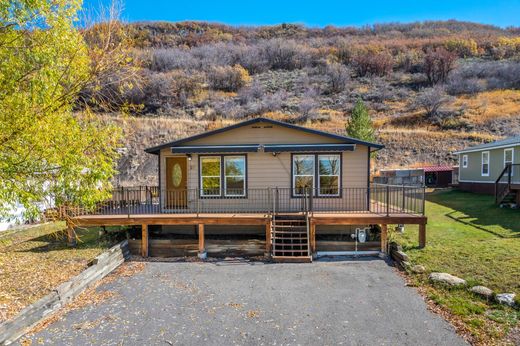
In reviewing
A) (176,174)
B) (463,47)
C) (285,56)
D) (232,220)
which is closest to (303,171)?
(232,220)

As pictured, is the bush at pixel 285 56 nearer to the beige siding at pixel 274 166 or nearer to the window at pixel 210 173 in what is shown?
the beige siding at pixel 274 166

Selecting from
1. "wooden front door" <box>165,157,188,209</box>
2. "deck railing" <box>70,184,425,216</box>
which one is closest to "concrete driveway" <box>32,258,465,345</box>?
"deck railing" <box>70,184,425,216</box>

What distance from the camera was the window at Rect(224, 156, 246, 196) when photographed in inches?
462

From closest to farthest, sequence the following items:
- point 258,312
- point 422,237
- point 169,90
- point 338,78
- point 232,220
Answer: point 258,312, point 422,237, point 232,220, point 169,90, point 338,78

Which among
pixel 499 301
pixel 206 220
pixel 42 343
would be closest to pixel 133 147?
pixel 206 220

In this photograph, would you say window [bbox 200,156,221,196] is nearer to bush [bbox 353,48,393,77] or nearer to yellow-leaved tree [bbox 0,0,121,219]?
yellow-leaved tree [bbox 0,0,121,219]

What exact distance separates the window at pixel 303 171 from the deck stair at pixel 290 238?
55.7 inches

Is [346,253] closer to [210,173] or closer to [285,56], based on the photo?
[210,173]

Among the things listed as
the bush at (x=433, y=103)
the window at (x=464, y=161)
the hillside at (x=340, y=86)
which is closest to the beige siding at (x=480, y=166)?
the window at (x=464, y=161)

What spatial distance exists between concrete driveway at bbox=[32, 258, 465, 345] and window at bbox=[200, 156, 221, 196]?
3824mm

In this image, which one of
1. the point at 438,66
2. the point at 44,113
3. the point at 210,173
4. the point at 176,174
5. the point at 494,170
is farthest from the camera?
the point at 438,66

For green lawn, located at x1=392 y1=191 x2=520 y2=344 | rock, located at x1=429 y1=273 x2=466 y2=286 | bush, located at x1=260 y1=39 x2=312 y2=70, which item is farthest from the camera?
bush, located at x1=260 y1=39 x2=312 y2=70

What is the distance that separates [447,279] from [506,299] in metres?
1.20

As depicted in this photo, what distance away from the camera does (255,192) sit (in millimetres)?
11664
